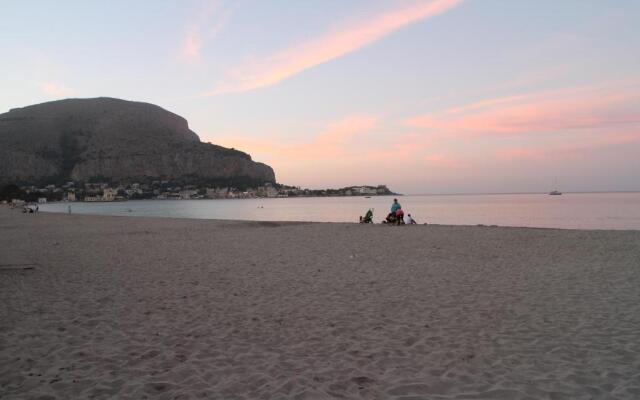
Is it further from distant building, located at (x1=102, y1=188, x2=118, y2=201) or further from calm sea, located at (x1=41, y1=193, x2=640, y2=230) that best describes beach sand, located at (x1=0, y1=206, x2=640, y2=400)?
distant building, located at (x1=102, y1=188, x2=118, y2=201)

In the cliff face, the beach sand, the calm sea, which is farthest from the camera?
the cliff face

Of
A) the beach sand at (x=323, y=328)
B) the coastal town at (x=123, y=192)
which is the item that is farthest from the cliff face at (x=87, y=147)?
the beach sand at (x=323, y=328)

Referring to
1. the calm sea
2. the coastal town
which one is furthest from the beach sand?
the coastal town

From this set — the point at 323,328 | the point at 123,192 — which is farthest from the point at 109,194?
the point at 323,328

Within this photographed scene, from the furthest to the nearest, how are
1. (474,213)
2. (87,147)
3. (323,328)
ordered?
(87,147) < (474,213) < (323,328)

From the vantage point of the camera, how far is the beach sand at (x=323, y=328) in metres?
4.16

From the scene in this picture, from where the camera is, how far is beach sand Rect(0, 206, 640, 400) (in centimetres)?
416

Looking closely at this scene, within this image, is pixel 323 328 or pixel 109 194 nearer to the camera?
pixel 323 328

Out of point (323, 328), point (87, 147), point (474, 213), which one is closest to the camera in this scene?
point (323, 328)

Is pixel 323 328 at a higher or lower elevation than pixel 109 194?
lower

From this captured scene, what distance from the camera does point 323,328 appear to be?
600cm

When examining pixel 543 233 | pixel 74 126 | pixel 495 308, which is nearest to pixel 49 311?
pixel 495 308

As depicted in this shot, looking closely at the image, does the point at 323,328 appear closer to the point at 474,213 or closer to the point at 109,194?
the point at 474,213

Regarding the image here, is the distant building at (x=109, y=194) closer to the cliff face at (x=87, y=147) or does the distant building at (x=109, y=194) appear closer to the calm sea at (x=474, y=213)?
the cliff face at (x=87, y=147)
